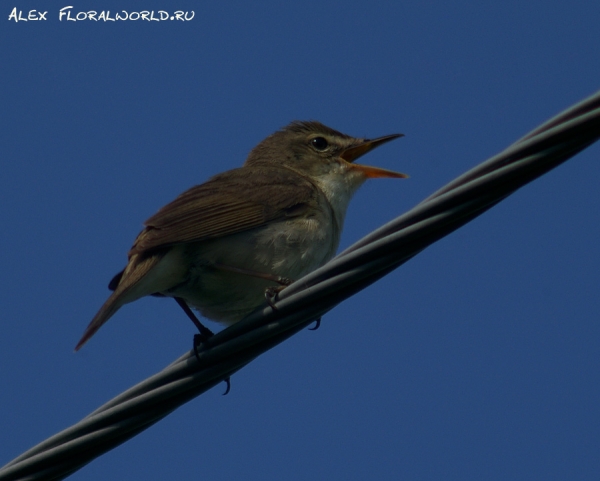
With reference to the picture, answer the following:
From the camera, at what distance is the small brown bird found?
5.48 m

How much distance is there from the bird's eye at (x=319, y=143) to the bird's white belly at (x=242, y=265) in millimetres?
2056

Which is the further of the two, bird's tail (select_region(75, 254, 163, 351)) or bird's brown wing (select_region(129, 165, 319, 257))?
bird's brown wing (select_region(129, 165, 319, 257))

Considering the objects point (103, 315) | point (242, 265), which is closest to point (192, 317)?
point (242, 265)

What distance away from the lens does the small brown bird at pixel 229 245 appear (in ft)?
18.0

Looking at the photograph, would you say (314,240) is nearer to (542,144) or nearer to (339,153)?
(339,153)

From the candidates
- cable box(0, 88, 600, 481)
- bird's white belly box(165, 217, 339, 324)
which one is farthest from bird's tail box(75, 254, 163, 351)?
cable box(0, 88, 600, 481)

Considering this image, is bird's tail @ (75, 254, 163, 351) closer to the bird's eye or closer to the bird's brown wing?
the bird's brown wing

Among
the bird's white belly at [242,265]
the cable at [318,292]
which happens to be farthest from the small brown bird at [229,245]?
the cable at [318,292]

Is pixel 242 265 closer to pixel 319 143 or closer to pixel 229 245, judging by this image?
pixel 229 245

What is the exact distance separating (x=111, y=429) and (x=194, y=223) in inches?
101

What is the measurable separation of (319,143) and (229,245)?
2.56m

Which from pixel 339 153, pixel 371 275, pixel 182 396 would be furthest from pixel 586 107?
pixel 339 153

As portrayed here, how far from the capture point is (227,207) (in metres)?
6.01

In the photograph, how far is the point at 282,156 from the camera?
315 inches
